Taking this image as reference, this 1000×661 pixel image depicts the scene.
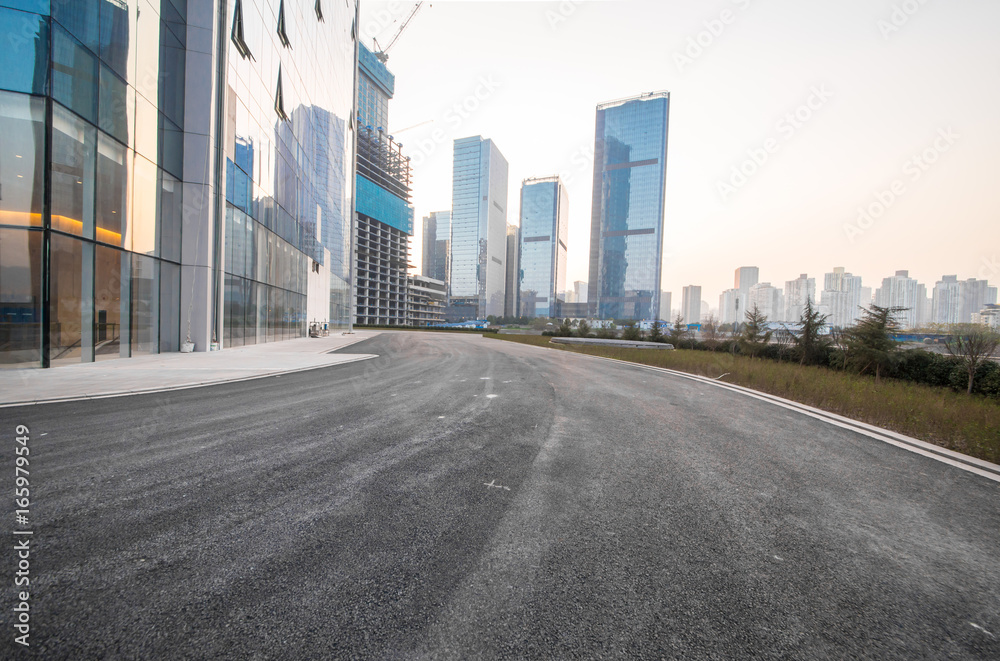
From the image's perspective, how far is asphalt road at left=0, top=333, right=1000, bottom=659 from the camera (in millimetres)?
1879

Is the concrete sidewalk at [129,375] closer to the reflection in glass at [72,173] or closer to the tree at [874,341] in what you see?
the reflection in glass at [72,173]

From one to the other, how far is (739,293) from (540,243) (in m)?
85.0

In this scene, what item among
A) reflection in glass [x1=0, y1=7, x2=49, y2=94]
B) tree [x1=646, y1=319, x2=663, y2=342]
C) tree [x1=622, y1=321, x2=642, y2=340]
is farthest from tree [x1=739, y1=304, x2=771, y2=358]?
reflection in glass [x1=0, y1=7, x2=49, y2=94]

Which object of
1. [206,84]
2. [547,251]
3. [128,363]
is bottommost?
[128,363]

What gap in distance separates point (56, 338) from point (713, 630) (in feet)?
51.2

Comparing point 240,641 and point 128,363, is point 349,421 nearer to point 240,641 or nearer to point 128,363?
point 240,641

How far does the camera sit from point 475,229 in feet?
495

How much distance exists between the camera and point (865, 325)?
13953 millimetres

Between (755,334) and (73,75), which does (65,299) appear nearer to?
(73,75)

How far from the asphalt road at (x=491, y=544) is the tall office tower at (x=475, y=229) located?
13801 cm

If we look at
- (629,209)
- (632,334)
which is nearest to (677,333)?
(632,334)

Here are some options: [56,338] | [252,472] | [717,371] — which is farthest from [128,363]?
[717,371]

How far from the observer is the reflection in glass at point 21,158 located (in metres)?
9.38

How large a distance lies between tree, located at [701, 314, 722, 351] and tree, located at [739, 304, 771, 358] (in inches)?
186
